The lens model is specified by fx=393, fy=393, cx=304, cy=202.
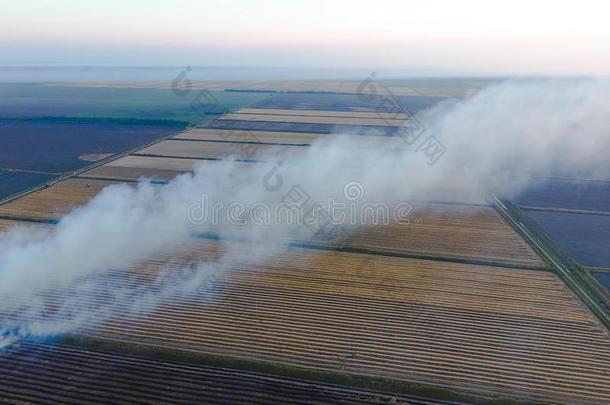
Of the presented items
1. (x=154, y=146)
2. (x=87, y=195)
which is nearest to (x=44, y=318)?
(x=87, y=195)

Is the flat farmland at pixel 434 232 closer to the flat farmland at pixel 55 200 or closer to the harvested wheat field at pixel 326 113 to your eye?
the flat farmland at pixel 55 200

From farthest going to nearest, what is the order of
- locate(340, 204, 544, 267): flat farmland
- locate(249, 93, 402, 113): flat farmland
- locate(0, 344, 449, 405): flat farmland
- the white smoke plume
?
locate(249, 93, 402, 113): flat farmland < locate(340, 204, 544, 267): flat farmland < the white smoke plume < locate(0, 344, 449, 405): flat farmland

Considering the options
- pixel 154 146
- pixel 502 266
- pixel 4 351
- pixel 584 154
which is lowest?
pixel 4 351

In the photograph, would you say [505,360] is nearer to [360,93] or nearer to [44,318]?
[44,318]

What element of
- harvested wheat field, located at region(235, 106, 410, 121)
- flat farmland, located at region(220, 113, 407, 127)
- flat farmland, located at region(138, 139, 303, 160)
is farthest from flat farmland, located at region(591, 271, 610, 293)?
harvested wheat field, located at region(235, 106, 410, 121)

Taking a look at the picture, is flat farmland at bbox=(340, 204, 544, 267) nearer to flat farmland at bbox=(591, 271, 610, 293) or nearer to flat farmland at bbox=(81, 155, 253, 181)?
flat farmland at bbox=(591, 271, 610, 293)

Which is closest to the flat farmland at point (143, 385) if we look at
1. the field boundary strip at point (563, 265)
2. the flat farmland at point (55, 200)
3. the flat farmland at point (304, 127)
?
the field boundary strip at point (563, 265)
